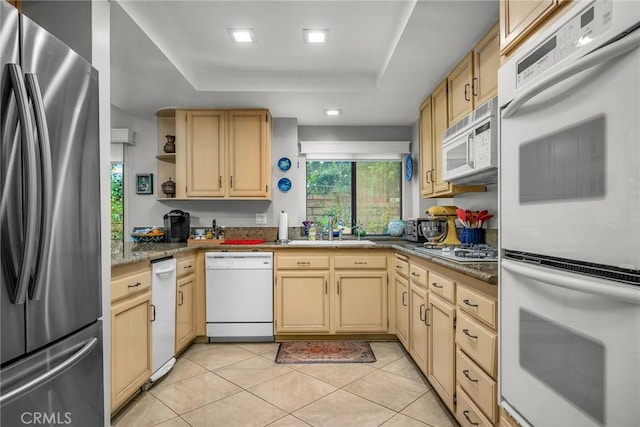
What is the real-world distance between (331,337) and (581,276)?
2.71m

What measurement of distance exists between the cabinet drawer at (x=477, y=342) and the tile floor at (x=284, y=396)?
591 millimetres

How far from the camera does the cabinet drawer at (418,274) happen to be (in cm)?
233

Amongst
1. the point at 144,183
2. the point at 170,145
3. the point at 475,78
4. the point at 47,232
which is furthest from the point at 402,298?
the point at 144,183

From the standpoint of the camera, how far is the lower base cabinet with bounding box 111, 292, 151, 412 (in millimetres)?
1873

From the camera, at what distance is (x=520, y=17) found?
1.18 m

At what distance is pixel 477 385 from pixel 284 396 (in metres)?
1.23

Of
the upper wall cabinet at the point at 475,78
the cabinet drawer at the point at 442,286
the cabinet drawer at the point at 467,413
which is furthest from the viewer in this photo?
the upper wall cabinet at the point at 475,78

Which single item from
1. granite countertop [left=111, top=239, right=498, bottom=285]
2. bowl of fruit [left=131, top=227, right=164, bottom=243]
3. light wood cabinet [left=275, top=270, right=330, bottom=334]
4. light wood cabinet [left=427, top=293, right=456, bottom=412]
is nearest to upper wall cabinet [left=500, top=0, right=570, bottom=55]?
granite countertop [left=111, top=239, right=498, bottom=285]

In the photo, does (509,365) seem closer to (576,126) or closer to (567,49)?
(576,126)

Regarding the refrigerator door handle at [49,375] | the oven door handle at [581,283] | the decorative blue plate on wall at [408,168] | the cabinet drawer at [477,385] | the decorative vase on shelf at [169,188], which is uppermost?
the decorative blue plate on wall at [408,168]

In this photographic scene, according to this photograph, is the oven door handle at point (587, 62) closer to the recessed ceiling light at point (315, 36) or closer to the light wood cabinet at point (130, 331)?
the recessed ceiling light at point (315, 36)

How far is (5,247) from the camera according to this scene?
3.08 feet

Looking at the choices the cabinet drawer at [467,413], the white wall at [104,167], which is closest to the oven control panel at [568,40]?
the cabinet drawer at [467,413]

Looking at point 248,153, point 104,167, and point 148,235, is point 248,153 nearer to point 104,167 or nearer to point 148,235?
point 148,235
